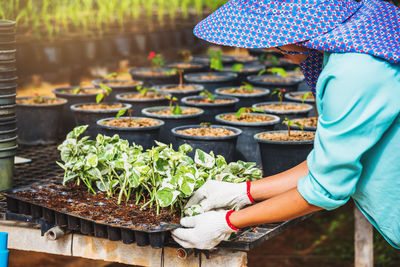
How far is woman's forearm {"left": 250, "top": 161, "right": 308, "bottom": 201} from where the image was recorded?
1.88 m

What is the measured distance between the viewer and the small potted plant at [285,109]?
341 centimetres

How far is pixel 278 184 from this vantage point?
1899 mm

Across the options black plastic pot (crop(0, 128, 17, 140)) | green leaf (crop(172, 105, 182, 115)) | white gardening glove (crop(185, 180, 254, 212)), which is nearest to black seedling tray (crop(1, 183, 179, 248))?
white gardening glove (crop(185, 180, 254, 212))

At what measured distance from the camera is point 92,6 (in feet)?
19.6

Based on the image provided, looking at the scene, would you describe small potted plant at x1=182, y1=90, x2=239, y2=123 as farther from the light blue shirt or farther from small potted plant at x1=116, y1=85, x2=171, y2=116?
the light blue shirt

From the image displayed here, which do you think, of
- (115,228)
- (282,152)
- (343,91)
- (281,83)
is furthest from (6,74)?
(281,83)

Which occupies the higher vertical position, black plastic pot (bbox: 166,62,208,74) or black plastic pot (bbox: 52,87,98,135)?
black plastic pot (bbox: 166,62,208,74)

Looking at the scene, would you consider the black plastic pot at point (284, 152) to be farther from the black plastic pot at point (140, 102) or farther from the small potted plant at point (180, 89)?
the small potted plant at point (180, 89)

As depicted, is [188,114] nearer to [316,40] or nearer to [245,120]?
[245,120]

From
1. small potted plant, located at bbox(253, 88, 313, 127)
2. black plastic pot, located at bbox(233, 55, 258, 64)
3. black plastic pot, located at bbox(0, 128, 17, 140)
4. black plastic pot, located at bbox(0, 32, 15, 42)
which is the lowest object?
small potted plant, located at bbox(253, 88, 313, 127)

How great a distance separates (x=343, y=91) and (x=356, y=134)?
4.4 inches

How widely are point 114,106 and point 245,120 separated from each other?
2.98 ft

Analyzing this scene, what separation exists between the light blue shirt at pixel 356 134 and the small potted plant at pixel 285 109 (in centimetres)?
195

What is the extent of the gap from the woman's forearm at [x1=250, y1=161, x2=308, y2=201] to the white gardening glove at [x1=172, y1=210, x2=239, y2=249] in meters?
0.27
